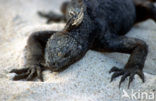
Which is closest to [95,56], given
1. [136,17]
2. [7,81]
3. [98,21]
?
[98,21]

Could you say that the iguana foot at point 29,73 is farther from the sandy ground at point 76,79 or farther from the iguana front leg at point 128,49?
the iguana front leg at point 128,49

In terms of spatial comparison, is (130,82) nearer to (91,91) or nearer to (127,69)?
(127,69)

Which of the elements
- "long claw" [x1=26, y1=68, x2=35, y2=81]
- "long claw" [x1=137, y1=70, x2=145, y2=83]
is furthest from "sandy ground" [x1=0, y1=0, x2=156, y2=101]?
"long claw" [x1=26, y1=68, x2=35, y2=81]

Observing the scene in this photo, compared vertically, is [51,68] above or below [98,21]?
below

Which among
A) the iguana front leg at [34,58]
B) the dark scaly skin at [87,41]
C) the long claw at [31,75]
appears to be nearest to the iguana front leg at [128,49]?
the dark scaly skin at [87,41]

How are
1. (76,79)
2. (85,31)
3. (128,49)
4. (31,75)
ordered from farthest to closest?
(128,49) < (85,31) < (31,75) < (76,79)

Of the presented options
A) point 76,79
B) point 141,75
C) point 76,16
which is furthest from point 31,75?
point 141,75

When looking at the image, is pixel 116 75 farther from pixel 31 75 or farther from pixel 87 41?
pixel 31 75
